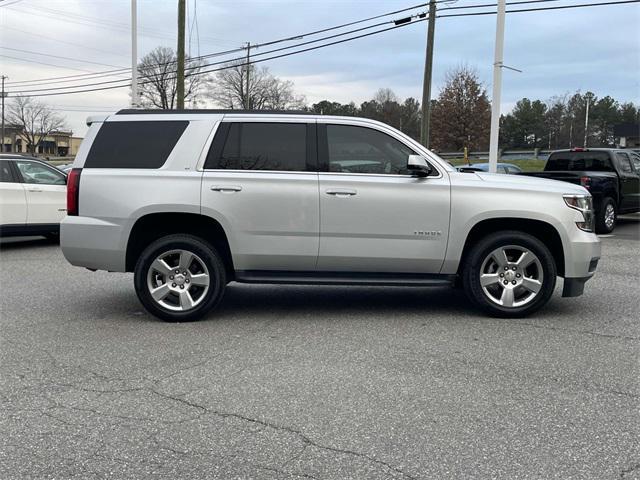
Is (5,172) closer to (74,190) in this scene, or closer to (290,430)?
(74,190)

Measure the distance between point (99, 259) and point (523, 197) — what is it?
4.17m

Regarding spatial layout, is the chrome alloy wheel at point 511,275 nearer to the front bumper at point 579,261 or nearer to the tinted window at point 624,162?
the front bumper at point 579,261

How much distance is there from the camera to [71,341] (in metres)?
5.21

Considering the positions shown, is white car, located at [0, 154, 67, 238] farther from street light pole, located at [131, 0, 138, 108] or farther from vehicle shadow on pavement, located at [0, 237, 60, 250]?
street light pole, located at [131, 0, 138, 108]

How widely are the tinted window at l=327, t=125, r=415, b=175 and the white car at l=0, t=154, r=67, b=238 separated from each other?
22.7ft

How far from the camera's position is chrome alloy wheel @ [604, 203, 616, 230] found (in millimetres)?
13204

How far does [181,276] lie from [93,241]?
91 cm

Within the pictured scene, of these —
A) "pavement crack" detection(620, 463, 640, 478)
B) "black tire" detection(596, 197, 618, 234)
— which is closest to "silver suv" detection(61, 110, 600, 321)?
"pavement crack" detection(620, 463, 640, 478)

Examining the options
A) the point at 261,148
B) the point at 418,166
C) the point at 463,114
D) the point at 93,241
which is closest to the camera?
the point at 418,166

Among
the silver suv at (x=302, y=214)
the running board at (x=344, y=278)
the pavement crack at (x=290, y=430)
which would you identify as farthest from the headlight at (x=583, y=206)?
the pavement crack at (x=290, y=430)

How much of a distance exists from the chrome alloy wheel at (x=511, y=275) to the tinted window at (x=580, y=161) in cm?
959

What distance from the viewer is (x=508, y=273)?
584 centimetres

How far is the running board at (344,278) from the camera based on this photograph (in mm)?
5793

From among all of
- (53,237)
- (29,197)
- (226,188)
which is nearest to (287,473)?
(226,188)
